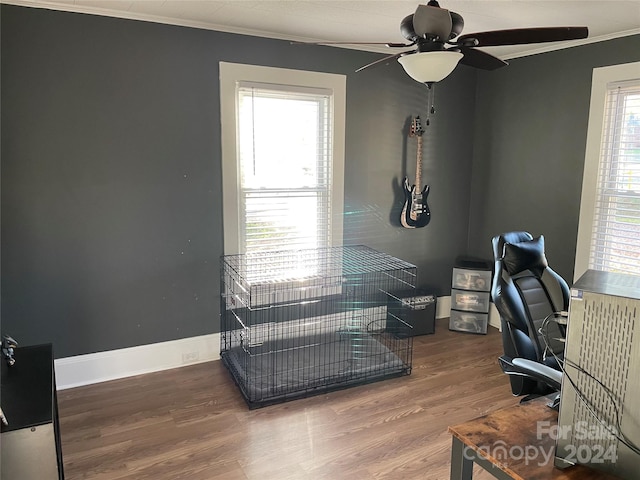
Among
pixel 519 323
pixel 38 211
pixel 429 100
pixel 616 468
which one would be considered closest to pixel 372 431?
pixel 519 323

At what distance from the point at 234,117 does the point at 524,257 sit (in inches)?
81.2

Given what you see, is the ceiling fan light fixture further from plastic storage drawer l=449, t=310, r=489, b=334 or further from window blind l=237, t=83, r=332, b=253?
plastic storage drawer l=449, t=310, r=489, b=334

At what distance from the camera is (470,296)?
13.6 feet

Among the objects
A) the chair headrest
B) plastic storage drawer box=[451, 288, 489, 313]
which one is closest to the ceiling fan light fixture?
the chair headrest

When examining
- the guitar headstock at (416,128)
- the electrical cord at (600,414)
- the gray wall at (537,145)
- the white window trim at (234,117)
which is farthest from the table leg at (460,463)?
the guitar headstock at (416,128)

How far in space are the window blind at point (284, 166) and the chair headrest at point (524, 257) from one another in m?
1.63

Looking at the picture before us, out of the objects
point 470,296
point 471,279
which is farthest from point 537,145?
point 470,296

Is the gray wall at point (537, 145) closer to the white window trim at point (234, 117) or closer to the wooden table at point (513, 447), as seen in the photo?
the white window trim at point (234, 117)

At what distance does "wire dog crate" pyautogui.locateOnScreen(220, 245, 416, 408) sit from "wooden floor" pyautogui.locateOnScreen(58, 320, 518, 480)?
14 centimetres

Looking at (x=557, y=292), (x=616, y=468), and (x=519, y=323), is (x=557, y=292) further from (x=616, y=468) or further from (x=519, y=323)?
(x=616, y=468)

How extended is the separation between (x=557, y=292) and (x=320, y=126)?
204 cm

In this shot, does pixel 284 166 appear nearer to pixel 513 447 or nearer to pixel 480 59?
pixel 480 59

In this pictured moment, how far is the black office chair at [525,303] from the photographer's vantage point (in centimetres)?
232

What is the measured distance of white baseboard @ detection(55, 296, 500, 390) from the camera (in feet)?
10.1
